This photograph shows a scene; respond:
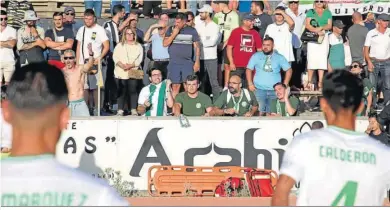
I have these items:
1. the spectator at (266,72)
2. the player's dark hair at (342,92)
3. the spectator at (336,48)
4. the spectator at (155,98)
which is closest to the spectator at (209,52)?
the spectator at (266,72)

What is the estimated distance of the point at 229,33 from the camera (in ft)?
39.9

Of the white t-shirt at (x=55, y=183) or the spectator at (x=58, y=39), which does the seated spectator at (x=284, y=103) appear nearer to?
the spectator at (x=58, y=39)

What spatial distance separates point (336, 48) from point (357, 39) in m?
0.54

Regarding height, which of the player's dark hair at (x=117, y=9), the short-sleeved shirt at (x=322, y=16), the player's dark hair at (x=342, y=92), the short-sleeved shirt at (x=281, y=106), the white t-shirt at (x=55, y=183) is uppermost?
the player's dark hair at (x=117, y=9)

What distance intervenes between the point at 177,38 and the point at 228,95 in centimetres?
130

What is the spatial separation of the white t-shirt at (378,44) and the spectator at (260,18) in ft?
4.54

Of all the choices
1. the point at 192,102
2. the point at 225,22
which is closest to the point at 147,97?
the point at 192,102

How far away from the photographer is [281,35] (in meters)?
11.8

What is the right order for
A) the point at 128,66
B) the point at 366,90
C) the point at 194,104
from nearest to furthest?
1. the point at 194,104
2. the point at 366,90
3. the point at 128,66

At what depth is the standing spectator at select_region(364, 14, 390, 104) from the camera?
11969 millimetres

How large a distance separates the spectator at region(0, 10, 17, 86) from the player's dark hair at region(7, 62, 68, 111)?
8385 mm

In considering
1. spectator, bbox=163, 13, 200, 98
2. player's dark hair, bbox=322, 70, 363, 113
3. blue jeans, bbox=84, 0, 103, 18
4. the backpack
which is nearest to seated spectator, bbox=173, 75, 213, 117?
spectator, bbox=163, 13, 200, 98

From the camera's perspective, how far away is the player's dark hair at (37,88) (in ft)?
10.3

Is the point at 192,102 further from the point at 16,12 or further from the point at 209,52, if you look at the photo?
the point at 16,12
